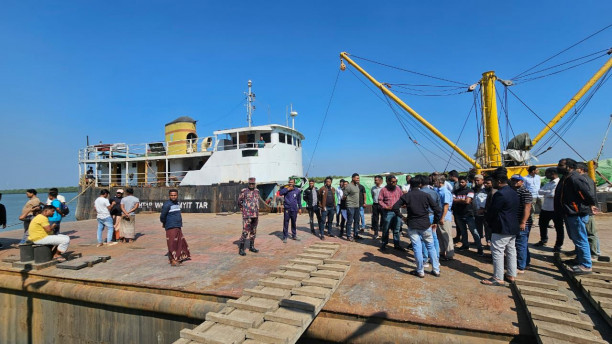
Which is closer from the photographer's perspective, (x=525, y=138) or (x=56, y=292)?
(x=56, y=292)

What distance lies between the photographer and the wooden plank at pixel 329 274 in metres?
4.23

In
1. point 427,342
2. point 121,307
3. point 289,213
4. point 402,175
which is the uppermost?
point 402,175

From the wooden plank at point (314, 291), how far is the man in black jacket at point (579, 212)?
12.7ft

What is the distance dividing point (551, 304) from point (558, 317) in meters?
0.31

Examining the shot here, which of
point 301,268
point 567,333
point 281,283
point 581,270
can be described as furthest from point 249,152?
point 567,333

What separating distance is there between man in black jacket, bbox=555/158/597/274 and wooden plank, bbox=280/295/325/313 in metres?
4.03

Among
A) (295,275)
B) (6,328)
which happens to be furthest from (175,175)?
(295,275)

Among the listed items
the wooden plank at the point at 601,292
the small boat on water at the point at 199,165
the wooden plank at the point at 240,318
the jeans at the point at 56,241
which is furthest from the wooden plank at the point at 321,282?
the small boat on water at the point at 199,165

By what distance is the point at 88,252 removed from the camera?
6641 mm

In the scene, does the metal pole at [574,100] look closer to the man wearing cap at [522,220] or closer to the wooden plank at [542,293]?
the man wearing cap at [522,220]

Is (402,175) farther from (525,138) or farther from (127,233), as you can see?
(127,233)

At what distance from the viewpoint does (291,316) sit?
3143mm

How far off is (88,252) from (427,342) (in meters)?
7.73

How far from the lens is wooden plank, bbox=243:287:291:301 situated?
3578mm
